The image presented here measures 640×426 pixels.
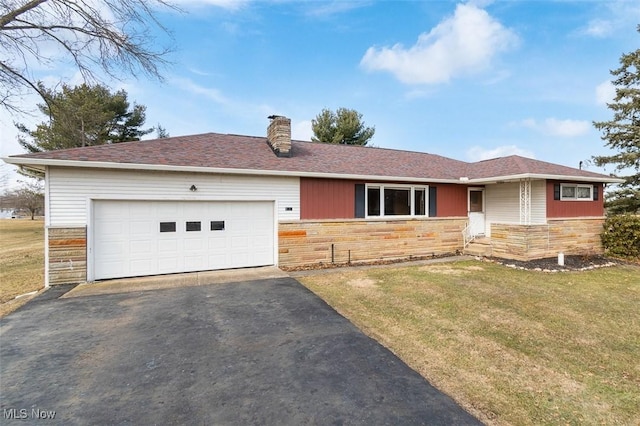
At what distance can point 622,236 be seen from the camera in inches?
443

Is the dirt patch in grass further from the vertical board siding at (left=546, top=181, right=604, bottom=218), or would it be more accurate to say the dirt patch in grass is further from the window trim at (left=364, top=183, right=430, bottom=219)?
the window trim at (left=364, top=183, right=430, bottom=219)

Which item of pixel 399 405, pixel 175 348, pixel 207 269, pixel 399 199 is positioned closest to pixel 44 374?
pixel 175 348

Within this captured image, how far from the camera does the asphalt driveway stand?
2.62m

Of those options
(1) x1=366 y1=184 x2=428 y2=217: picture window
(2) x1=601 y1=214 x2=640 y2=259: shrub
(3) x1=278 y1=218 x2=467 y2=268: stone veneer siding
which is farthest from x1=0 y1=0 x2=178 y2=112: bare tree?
(2) x1=601 y1=214 x2=640 y2=259: shrub

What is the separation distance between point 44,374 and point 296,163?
7.51m

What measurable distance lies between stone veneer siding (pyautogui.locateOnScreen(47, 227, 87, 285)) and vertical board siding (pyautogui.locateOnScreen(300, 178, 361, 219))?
5593mm

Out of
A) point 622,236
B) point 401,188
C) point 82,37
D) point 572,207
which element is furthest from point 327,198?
point 622,236

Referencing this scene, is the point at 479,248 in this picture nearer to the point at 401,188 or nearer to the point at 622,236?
the point at 401,188

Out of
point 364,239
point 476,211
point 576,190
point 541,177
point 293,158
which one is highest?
point 293,158

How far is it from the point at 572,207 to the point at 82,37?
1838 cm

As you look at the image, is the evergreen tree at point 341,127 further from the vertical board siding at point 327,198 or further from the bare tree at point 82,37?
the bare tree at point 82,37

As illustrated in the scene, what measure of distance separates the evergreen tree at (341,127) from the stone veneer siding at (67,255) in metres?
20.1

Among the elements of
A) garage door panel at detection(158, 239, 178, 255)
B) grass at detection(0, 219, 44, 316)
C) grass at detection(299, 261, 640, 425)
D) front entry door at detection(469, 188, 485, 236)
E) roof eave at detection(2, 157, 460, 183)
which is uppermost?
roof eave at detection(2, 157, 460, 183)

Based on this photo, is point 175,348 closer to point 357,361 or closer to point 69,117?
point 357,361
